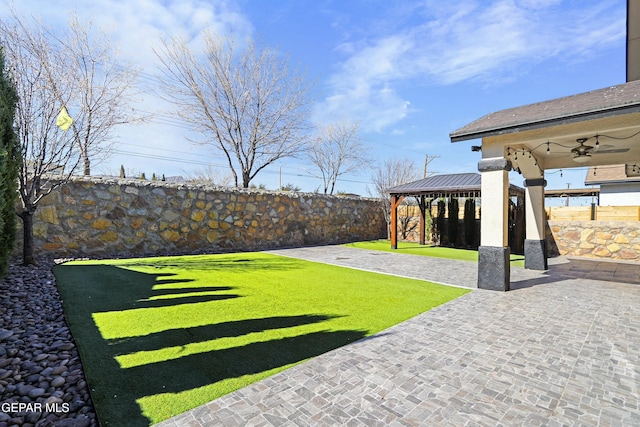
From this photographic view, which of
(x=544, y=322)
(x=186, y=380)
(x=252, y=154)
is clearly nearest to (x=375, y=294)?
(x=544, y=322)

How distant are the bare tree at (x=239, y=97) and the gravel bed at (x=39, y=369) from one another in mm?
11457

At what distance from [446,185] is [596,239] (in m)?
5.07

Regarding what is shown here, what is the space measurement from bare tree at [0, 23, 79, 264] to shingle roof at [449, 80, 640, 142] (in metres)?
8.04

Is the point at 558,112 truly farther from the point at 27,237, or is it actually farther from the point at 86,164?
the point at 86,164

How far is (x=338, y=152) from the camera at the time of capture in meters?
22.5

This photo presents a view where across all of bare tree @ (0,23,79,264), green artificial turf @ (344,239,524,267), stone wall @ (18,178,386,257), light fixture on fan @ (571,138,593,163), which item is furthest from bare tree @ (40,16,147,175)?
light fixture on fan @ (571,138,593,163)

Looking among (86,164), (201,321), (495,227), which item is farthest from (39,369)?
(86,164)

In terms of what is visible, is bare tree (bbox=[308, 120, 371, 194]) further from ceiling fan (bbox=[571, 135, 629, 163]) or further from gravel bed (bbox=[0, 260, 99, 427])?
gravel bed (bbox=[0, 260, 99, 427])

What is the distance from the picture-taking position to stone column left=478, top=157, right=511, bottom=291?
538 cm

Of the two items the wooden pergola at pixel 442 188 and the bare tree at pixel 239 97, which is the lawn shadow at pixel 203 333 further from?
the bare tree at pixel 239 97

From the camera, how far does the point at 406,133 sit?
2264 centimetres

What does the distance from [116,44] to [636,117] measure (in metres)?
12.0

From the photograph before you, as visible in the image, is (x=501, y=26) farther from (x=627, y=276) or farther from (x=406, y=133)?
(x=406, y=133)

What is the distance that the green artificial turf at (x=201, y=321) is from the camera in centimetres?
220
